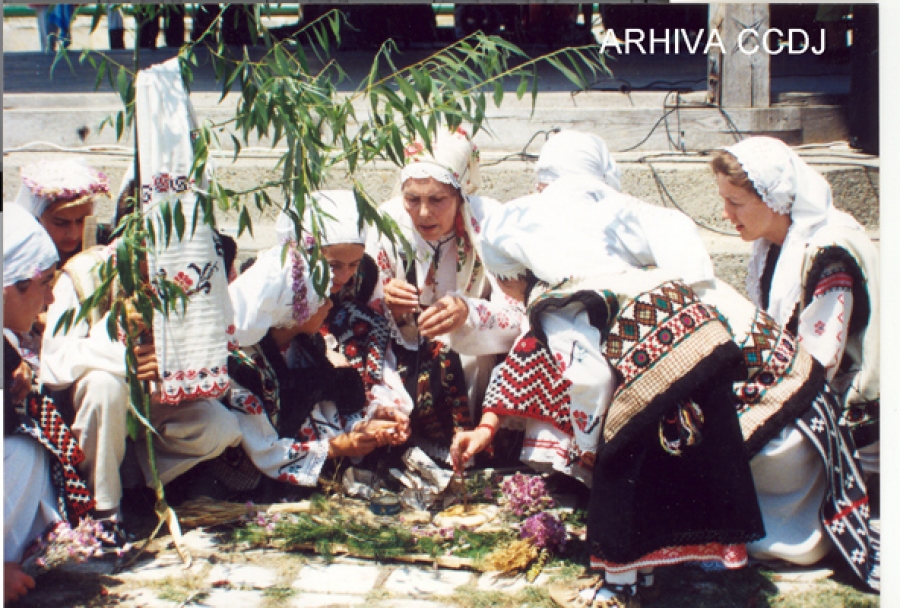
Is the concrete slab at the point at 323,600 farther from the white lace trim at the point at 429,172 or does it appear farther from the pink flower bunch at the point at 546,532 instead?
the white lace trim at the point at 429,172

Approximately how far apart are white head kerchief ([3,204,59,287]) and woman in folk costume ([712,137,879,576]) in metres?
2.54

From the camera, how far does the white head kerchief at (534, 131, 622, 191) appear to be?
3.96 metres

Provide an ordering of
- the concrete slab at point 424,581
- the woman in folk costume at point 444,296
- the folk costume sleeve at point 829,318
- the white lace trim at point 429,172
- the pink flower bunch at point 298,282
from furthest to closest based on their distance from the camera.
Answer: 1. the white lace trim at point 429,172
2. the woman in folk costume at point 444,296
3. the pink flower bunch at point 298,282
4. the folk costume sleeve at point 829,318
5. the concrete slab at point 424,581

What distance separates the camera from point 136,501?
12.7 ft

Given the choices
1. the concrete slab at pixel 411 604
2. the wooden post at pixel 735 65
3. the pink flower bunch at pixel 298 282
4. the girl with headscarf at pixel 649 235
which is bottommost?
the concrete slab at pixel 411 604

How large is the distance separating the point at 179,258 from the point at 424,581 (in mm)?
1425

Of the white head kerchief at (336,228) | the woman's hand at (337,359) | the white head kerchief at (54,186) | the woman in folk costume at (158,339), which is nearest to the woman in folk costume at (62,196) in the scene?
the white head kerchief at (54,186)

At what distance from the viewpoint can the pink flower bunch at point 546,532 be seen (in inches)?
136

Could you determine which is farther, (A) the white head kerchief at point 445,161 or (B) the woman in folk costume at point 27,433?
(A) the white head kerchief at point 445,161

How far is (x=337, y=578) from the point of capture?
3338 millimetres

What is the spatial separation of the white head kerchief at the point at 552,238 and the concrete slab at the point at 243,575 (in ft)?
4.52

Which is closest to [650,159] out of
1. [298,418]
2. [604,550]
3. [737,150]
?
[737,150]

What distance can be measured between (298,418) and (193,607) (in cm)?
103

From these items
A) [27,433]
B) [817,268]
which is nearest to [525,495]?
[817,268]
